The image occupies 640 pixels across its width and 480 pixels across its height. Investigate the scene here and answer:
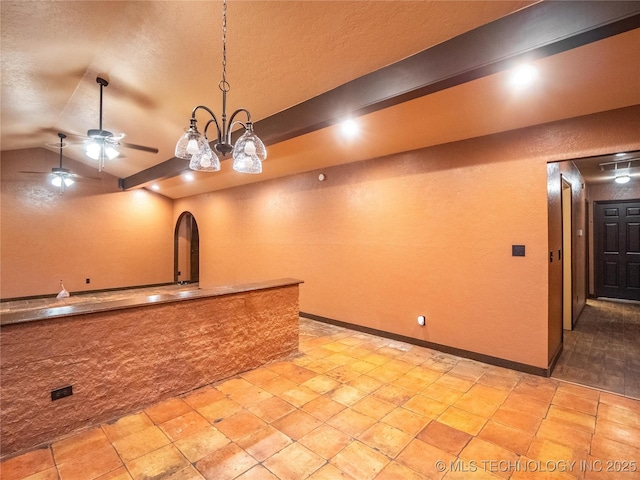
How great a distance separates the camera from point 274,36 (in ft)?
8.02

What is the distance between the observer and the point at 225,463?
1.86 metres

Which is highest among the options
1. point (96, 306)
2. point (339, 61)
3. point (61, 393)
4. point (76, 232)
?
point (339, 61)

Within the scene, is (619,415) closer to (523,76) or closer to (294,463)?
(294,463)

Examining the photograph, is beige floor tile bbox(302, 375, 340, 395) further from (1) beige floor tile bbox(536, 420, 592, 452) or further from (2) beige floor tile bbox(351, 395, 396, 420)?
(1) beige floor tile bbox(536, 420, 592, 452)

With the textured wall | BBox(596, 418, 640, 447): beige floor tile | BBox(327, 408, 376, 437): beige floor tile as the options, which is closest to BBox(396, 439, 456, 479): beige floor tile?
BBox(327, 408, 376, 437): beige floor tile

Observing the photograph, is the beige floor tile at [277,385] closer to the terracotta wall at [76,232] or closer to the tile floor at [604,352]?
the tile floor at [604,352]

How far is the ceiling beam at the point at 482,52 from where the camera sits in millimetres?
1629

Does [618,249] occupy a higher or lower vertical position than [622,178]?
lower

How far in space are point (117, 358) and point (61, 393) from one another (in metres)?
0.36

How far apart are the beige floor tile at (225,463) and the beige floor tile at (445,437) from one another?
117 cm

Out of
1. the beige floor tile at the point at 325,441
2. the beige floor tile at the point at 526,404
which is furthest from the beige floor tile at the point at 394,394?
the beige floor tile at the point at 526,404

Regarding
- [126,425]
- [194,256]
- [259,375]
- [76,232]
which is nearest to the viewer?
[126,425]

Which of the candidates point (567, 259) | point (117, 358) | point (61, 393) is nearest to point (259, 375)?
point (117, 358)

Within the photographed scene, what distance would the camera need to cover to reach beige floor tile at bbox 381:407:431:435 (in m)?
2.21
